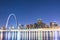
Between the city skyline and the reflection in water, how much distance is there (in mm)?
171

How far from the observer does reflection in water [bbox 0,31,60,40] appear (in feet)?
9.35

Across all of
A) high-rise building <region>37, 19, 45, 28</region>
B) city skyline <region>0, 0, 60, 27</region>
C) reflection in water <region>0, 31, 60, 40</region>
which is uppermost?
city skyline <region>0, 0, 60, 27</region>

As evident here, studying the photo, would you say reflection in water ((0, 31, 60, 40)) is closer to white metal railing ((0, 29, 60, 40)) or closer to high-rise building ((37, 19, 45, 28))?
white metal railing ((0, 29, 60, 40))

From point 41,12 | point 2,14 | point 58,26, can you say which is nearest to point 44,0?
point 41,12

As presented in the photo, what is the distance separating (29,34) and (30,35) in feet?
0.09

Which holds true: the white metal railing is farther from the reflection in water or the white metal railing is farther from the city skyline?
the city skyline

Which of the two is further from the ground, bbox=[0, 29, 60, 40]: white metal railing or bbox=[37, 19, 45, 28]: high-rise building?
bbox=[37, 19, 45, 28]: high-rise building

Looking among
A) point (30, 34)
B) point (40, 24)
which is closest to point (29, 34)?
point (30, 34)

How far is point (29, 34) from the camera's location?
292 cm

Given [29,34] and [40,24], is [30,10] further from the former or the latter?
[29,34]

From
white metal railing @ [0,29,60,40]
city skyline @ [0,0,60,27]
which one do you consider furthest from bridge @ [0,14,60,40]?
city skyline @ [0,0,60,27]

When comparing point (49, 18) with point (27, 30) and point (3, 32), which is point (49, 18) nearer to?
point (27, 30)

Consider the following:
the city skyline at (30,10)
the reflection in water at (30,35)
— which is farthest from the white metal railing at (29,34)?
the city skyline at (30,10)

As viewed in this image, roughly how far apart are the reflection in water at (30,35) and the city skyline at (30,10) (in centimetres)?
17
